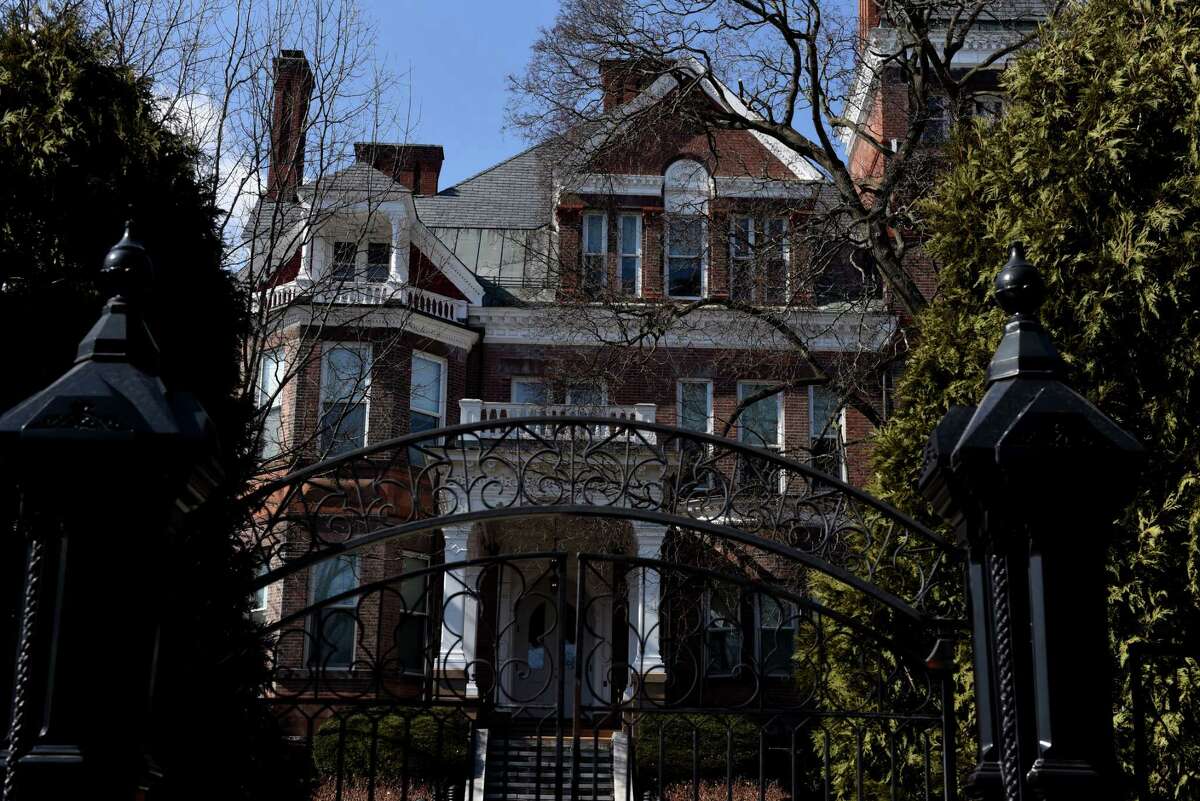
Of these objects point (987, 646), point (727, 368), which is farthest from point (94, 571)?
point (727, 368)

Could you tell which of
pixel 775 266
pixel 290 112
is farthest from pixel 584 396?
pixel 290 112

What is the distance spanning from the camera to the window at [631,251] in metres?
22.1

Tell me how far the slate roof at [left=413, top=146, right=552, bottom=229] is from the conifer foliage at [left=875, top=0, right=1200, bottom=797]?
17.3 meters

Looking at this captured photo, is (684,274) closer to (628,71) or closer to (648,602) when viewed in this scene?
(628,71)

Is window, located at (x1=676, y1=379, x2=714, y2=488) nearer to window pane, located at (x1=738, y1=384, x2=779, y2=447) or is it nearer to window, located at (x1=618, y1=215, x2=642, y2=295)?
window pane, located at (x1=738, y1=384, x2=779, y2=447)

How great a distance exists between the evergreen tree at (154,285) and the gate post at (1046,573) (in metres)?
3.05

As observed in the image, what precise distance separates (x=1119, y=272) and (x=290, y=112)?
8.37 m

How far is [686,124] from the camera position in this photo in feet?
58.1

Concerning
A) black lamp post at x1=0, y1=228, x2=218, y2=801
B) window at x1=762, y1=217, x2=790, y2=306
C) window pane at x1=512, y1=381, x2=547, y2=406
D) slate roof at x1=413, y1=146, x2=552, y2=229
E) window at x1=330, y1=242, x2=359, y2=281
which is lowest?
black lamp post at x1=0, y1=228, x2=218, y2=801

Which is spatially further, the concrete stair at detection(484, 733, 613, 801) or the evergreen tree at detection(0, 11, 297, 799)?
the concrete stair at detection(484, 733, 613, 801)

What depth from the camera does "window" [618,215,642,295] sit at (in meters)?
22.1

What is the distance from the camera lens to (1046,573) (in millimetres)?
3941

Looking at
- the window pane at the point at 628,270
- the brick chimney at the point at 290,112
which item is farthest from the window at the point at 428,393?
the brick chimney at the point at 290,112

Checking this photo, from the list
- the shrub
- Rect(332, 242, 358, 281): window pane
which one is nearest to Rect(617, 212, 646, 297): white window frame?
Rect(332, 242, 358, 281): window pane
